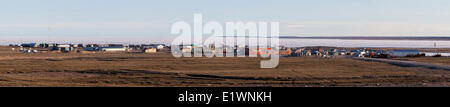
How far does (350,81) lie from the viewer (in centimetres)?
1978

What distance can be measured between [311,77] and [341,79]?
1.69m
